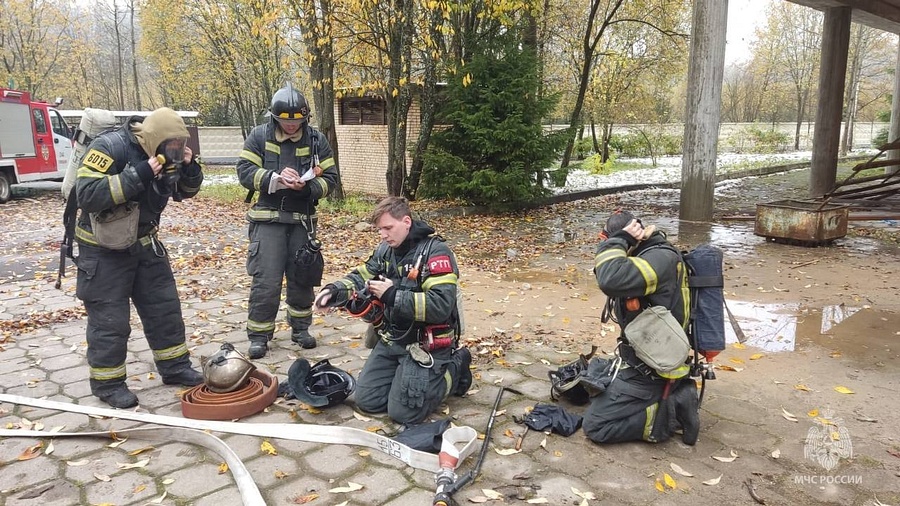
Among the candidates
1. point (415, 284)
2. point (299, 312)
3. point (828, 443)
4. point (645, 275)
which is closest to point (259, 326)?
point (299, 312)

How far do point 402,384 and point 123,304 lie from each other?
1.91 meters

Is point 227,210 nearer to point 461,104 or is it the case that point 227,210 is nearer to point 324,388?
point 461,104

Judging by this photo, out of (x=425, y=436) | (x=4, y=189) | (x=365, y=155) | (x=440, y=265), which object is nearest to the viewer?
(x=425, y=436)

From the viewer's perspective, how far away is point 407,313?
345 cm

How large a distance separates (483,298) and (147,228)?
356cm

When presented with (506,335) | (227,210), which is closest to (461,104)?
(227,210)

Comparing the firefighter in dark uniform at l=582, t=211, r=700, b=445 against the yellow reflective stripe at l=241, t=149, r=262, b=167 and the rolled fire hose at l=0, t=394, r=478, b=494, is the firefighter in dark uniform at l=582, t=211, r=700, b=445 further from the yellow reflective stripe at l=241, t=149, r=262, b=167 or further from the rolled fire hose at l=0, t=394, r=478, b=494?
the yellow reflective stripe at l=241, t=149, r=262, b=167

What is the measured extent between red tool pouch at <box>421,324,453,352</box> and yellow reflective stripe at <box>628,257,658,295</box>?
1.20 meters

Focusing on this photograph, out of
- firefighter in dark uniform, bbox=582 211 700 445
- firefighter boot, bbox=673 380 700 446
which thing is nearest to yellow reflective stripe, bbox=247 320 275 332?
firefighter in dark uniform, bbox=582 211 700 445

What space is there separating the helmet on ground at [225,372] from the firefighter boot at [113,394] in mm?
541

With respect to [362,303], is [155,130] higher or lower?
higher

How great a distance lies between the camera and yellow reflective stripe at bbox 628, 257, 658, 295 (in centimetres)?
313

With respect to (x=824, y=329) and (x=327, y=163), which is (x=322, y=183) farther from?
(x=824, y=329)

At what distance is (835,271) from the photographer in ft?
24.7
